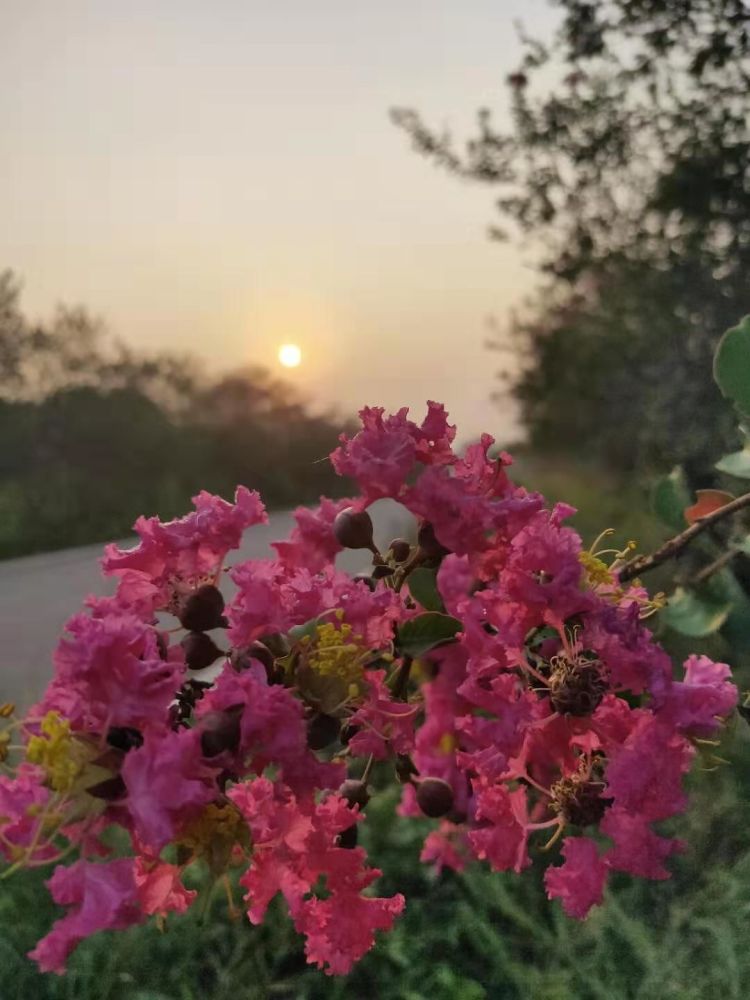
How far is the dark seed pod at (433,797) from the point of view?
2.13 ft

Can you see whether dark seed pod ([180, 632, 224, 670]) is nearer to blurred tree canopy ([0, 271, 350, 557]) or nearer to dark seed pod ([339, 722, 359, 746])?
dark seed pod ([339, 722, 359, 746])

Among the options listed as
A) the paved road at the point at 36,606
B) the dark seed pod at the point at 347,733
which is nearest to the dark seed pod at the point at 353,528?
the dark seed pod at the point at 347,733

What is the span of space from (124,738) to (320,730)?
0.32 feet

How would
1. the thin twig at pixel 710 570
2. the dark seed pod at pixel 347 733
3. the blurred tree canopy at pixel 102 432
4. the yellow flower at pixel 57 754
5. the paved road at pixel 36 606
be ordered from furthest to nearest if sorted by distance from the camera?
the blurred tree canopy at pixel 102 432 < the paved road at pixel 36 606 < the thin twig at pixel 710 570 < the dark seed pod at pixel 347 733 < the yellow flower at pixel 57 754

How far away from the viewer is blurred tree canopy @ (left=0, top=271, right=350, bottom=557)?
11.5 ft

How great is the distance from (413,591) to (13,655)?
8.01ft

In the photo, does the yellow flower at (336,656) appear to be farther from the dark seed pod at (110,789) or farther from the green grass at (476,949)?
the green grass at (476,949)

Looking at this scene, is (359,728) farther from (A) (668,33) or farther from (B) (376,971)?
(A) (668,33)

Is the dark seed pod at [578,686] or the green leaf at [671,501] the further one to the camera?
the green leaf at [671,501]

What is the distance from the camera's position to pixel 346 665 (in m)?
0.52

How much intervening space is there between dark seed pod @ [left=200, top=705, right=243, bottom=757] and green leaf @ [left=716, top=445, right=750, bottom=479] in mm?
450

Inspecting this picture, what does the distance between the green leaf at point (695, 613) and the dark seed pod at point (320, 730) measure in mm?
454

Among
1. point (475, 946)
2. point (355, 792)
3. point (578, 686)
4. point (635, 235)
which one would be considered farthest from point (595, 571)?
point (635, 235)

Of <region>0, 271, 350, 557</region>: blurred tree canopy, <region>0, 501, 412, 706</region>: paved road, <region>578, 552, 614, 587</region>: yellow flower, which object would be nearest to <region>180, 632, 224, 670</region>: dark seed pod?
<region>578, 552, 614, 587</region>: yellow flower
